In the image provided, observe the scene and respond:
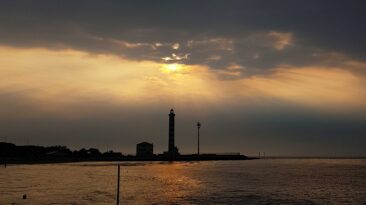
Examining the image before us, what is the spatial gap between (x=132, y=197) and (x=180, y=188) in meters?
16.6

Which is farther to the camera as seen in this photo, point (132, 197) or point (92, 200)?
point (132, 197)

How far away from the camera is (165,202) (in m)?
53.8

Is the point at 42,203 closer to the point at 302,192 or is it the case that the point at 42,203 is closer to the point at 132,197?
the point at 132,197

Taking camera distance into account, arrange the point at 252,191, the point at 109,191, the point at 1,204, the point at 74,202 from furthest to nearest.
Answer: the point at 252,191
the point at 109,191
the point at 74,202
the point at 1,204

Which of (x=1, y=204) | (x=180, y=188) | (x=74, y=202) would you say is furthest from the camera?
(x=180, y=188)

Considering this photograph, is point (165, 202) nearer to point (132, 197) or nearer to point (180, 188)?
point (132, 197)

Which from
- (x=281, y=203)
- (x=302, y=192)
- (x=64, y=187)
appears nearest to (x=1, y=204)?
(x=64, y=187)

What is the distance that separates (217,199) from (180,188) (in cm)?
1610

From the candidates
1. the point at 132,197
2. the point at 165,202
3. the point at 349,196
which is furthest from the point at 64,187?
the point at 349,196

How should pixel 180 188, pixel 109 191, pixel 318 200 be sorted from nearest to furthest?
pixel 318 200
pixel 109 191
pixel 180 188

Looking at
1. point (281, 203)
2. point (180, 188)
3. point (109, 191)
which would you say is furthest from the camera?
point (180, 188)

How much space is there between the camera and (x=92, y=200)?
5384 centimetres

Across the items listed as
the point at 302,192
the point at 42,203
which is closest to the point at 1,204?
the point at 42,203

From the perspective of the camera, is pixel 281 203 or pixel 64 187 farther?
pixel 64 187
